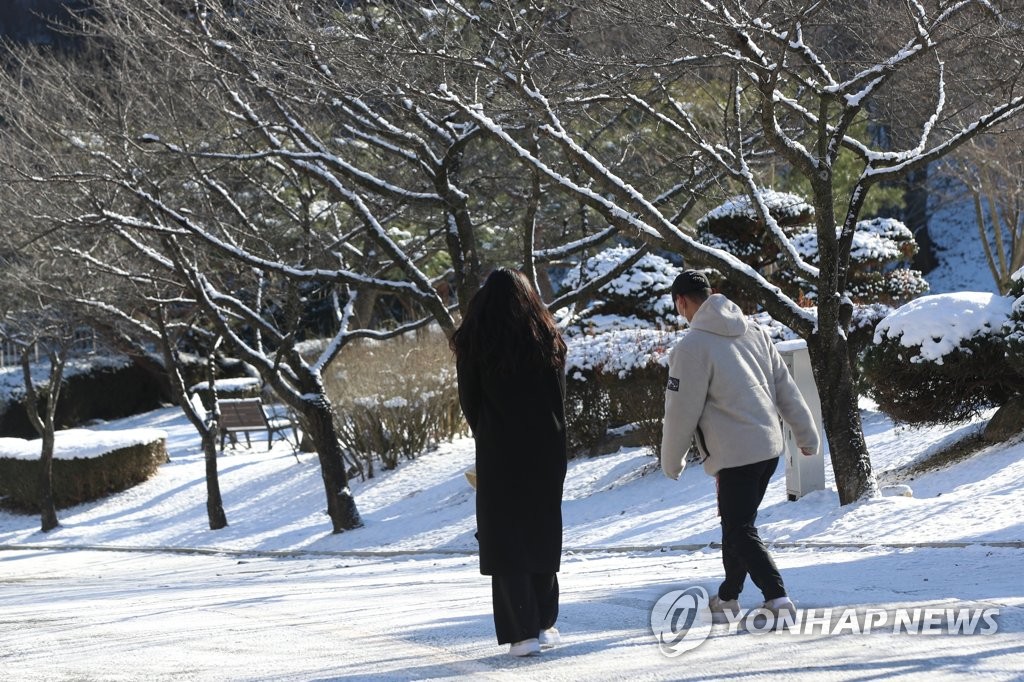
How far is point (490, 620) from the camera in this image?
20.6 ft

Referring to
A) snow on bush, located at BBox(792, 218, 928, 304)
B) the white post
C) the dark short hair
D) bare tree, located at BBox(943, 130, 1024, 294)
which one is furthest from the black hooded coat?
bare tree, located at BBox(943, 130, 1024, 294)

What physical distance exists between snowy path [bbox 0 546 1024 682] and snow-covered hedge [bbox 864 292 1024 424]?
261 centimetres

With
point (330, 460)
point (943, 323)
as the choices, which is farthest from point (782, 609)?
point (330, 460)

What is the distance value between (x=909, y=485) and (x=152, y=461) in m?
16.6

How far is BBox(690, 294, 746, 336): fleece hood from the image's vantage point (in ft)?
17.7

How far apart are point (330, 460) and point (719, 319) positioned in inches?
445

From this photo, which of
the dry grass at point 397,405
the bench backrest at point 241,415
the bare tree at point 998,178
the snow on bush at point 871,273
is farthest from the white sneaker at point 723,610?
the bench backrest at point 241,415

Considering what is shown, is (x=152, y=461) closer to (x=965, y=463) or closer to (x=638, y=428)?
(x=638, y=428)

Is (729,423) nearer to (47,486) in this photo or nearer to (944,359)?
(944,359)

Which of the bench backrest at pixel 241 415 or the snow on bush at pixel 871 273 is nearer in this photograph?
the snow on bush at pixel 871 273

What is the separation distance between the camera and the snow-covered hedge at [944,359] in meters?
10.7

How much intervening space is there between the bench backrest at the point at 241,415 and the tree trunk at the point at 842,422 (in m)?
16.8
